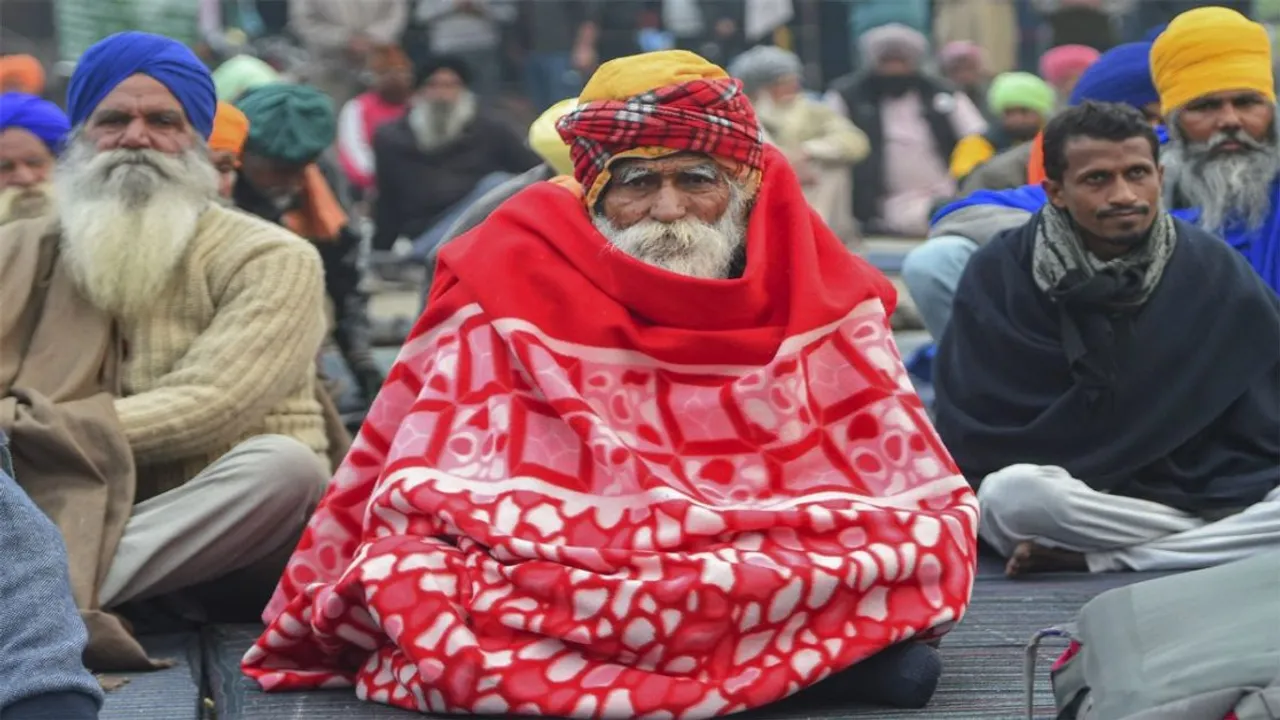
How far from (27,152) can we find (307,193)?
1.51 meters

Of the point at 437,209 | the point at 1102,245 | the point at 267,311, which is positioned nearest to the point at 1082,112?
the point at 1102,245

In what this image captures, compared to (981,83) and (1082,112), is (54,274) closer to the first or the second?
(1082,112)

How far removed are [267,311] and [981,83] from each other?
10.3 metres

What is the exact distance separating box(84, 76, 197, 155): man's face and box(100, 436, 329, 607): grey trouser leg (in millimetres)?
901

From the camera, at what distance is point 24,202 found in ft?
25.0

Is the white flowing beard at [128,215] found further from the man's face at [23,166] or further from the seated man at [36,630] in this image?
the seated man at [36,630]

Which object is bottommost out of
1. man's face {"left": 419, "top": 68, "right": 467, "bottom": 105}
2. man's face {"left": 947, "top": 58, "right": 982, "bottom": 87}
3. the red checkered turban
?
man's face {"left": 947, "top": 58, "right": 982, "bottom": 87}

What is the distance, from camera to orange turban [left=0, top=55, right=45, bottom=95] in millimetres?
12812

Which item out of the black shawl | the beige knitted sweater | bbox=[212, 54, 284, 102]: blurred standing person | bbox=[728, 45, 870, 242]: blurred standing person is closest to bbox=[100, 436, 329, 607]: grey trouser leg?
the beige knitted sweater

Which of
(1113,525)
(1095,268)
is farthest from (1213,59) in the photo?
(1113,525)

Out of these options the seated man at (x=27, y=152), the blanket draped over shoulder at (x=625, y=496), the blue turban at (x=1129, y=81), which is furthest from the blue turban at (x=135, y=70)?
the blue turban at (x=1129, y=81)

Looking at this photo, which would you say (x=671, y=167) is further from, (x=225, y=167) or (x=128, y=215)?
(x=225, y=167)

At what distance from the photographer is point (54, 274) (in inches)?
243

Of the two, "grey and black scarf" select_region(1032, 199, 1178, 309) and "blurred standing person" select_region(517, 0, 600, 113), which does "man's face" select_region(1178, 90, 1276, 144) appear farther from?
"blurred standing person" select_region(517, 0, 600, 113)
